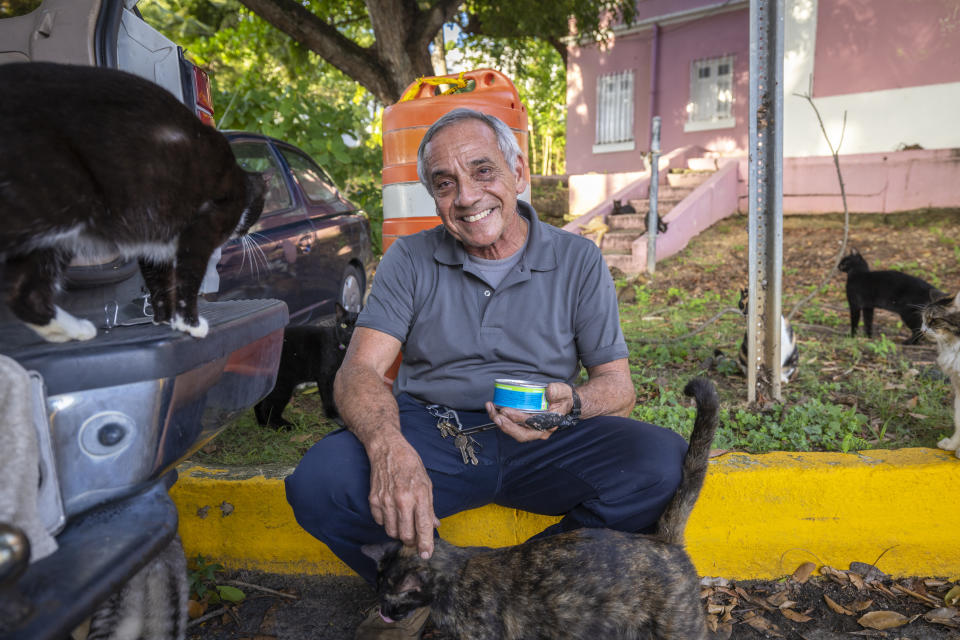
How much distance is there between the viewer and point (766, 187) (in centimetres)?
322

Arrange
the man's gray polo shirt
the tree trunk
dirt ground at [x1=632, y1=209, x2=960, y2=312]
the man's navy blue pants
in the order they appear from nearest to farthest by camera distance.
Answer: the man's navy blue pants → the man's gray polo shirt → dirt ground at [x1=632, y1=209, x2=960, y2=312] → the tree trunk

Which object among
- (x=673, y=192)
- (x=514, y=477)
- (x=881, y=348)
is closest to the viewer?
(x=514, y=477)

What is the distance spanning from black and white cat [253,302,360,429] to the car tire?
1.46m

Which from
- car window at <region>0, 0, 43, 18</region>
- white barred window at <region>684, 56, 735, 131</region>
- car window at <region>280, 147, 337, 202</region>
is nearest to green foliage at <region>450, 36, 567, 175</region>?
white barred window at <region>684, 56, 735, 131</region>

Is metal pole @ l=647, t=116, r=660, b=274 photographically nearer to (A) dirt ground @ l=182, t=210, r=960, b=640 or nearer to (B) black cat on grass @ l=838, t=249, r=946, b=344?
(B) black cat on grass @ l=838, t=249, r=946, b=344

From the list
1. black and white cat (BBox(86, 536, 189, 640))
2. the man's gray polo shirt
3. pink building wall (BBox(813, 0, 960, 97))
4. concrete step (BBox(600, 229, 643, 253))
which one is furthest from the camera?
pink building wall (BBox(813, 0, 960, 97))

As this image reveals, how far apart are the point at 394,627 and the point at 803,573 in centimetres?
162

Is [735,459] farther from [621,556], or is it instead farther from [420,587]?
[420,587]

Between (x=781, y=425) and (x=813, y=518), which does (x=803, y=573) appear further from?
(x=781, y=425)

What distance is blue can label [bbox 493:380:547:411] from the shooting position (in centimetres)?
193

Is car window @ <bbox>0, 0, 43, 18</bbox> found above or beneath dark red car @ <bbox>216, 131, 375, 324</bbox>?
above

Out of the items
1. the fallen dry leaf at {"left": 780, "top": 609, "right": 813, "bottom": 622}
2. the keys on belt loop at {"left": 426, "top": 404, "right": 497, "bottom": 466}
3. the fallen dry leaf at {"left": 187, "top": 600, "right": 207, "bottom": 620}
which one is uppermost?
the keys on belt loop at {"left": 426, "top": 404, "right": 497, "bottom": 466}

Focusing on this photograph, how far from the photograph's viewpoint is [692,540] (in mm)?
2529

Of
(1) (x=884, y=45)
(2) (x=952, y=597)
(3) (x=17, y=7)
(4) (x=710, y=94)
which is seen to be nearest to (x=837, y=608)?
(2) (x=952, y=597)
